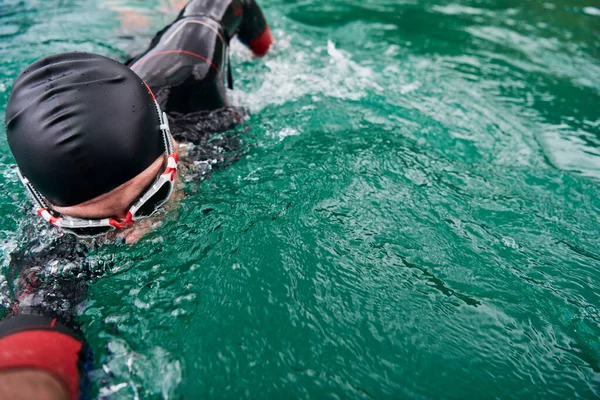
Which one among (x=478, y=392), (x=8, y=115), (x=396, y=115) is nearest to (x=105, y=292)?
(x=8, y=115)

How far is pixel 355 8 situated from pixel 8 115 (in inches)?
270

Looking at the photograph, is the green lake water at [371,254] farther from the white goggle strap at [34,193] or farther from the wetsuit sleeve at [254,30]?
the white goggle strap at [34,193]

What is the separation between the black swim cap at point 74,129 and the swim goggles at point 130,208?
4.3 inches

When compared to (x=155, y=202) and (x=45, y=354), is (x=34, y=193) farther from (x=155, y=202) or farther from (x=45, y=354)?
(x=45, y=354)

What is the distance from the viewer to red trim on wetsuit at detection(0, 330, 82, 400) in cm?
145

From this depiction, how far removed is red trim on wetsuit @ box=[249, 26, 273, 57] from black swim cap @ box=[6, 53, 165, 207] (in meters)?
3.20

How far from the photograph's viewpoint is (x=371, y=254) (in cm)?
249

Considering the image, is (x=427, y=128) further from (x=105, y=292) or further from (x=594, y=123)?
(x=105, y=292)

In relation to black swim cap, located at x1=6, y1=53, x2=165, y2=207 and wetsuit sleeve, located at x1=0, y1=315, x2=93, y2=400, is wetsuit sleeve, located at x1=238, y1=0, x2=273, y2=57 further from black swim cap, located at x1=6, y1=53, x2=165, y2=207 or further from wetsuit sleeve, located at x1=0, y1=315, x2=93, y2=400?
wetsuit sleeve, located at x1=0, y1=315, x2=93, y2=400

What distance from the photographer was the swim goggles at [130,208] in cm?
197

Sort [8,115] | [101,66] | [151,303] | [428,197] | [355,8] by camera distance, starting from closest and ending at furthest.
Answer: [8,115] < [101,66] < [151,303] < [428,197] < [355,8]

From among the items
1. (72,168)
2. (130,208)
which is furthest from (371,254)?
(72,168)

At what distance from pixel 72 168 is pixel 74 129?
0.61 ft

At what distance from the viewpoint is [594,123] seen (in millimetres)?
4348
